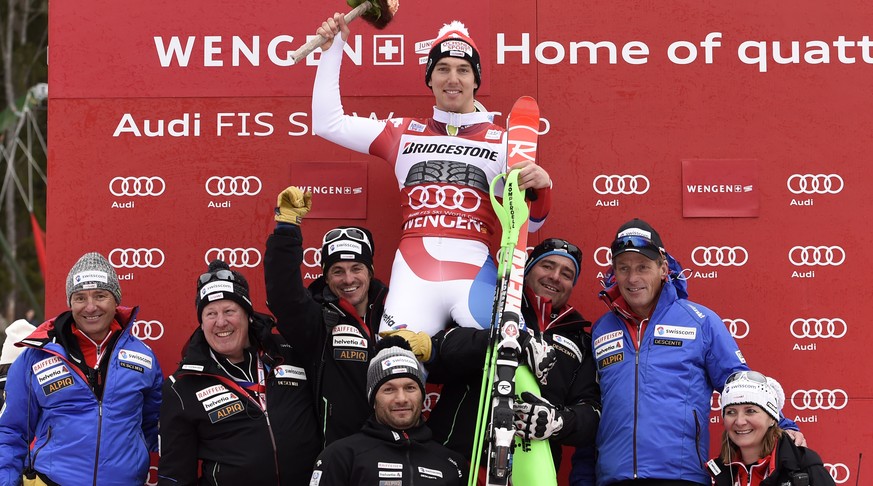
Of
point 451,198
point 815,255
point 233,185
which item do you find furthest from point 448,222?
point 815,255

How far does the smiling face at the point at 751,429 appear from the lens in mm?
4512

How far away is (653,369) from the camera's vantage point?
4.82 meters

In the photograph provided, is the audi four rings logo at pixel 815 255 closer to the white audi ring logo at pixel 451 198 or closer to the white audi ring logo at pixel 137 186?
the white audi ring logo at pixel 451 198

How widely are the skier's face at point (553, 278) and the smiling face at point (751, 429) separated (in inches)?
41.3

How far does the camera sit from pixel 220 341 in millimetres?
4777

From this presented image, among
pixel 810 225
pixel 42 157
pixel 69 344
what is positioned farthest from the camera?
pixel 42 157

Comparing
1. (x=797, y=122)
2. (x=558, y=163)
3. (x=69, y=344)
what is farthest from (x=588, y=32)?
(x=69, y=344)

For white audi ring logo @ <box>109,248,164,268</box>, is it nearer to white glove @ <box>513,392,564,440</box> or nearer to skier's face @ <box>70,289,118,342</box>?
skier's face @ <box>70,289,118,342</box>

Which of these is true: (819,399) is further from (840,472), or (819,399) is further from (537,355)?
(537,355)

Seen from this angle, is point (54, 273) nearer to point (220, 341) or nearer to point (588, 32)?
point (220, 341)

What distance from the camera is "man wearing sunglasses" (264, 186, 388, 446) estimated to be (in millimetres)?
4691

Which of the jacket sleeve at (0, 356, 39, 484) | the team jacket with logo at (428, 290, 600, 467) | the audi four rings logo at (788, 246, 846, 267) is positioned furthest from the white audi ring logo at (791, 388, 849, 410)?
the jacket sleeve at (0, 356, 39, 484)

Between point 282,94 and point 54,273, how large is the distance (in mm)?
1700

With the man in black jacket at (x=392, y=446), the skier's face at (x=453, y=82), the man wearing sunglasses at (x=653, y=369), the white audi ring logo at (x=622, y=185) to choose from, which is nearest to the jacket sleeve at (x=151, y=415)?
the man in black jacket at (x=392, y=446)
